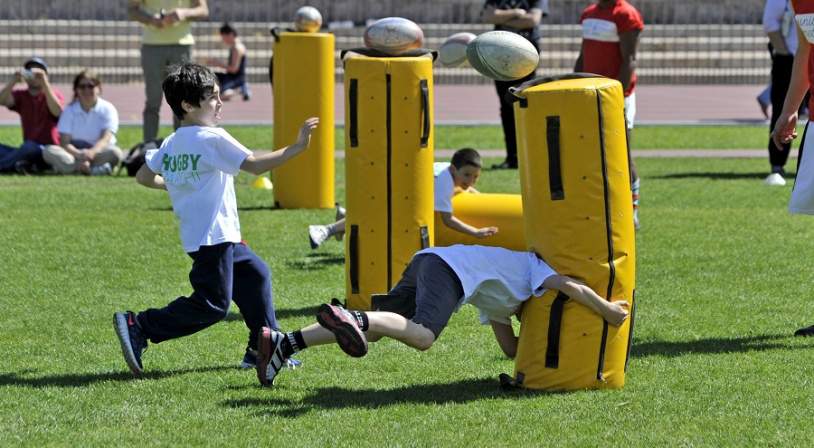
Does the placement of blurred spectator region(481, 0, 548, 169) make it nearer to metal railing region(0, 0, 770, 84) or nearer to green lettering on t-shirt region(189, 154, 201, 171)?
green lettering on t-shirt region(189, 154, 201, 171)

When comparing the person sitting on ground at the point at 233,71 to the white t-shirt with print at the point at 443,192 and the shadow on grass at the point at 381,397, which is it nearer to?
the white t-shirt with print at the point at 443,192

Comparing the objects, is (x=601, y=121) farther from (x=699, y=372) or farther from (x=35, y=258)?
(x=35, y=258)

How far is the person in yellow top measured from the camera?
1532 centimetres

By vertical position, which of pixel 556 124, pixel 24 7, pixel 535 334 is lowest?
pixel 24 7

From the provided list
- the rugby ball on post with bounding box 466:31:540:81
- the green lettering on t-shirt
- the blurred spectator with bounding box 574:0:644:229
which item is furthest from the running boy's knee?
the blurred spectator with bounding box 574:0:644:229

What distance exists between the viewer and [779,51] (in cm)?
1380

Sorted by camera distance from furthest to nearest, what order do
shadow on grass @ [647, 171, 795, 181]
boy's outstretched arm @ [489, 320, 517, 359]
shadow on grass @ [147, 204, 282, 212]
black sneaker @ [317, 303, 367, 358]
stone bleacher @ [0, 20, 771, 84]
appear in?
stone bleacher @ [0, 20, 771, 84], shadow on grass @ [647, 171, 795, 181], shadow on grass @ [147, 204, 282, 212], boy's outstretched arm @ [489, 320, 517, 359], black sneaker @ [317, 303, 367, 358]

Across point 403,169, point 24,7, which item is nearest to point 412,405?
point 403,169

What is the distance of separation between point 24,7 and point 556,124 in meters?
25.7

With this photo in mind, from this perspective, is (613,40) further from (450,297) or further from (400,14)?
(400,14)

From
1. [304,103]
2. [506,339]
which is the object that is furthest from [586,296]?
[304,103]

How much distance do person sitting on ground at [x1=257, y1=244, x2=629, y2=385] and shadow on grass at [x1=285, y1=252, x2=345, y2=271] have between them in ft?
10.9

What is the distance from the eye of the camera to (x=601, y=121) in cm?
596

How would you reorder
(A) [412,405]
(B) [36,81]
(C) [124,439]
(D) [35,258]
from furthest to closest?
(B) [36,81], (D) [35,258], (A) [412,405], (C) [124,439]
